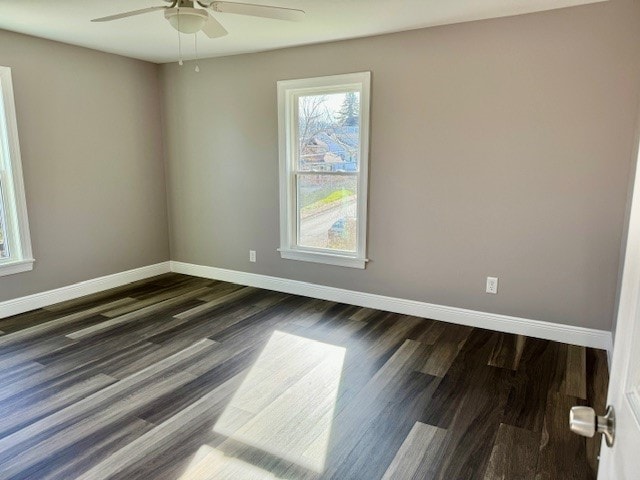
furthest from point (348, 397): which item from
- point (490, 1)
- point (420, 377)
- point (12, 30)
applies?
point (12, 30)

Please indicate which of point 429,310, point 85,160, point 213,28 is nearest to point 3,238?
point 85,160

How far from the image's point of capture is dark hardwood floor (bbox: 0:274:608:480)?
6.31 ft

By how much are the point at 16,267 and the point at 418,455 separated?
142 inches

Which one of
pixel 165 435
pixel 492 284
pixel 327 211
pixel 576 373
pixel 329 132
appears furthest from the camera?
pixel 327 211

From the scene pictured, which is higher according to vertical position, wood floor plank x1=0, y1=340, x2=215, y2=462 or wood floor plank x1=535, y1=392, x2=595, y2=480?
wood floor plank x1=0, y1=340, x2=215, y2=462

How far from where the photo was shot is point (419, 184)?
11.6 ft

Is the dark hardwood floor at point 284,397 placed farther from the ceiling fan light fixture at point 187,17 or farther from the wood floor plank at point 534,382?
the ceiling fan light fixture at point 187,17

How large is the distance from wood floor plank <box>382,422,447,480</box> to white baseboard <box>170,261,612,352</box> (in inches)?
59.3

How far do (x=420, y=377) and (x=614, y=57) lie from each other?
2423 millimetres

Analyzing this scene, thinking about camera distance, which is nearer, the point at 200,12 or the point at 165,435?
the point at 165,435

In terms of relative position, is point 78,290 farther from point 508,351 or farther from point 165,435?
point 508,351

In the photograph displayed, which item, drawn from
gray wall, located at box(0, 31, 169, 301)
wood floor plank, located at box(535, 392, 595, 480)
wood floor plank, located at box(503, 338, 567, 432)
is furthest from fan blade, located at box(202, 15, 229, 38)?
wood floor plank, located at box(535, 392, 595, 480)

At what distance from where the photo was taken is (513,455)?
197 centimetres

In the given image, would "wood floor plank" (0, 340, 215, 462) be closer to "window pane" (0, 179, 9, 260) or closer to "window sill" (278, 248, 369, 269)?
"window sill" (278, 248, 369, 269)
